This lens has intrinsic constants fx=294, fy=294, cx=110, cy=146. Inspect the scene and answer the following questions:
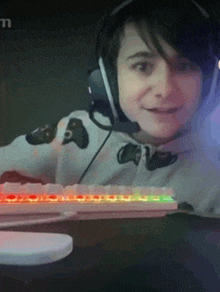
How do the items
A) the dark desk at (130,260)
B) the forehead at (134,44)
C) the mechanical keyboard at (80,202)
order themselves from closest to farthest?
the dark desk at (130,260) → the mechanical keyboard at (80,202) → the forehead at (134,44)

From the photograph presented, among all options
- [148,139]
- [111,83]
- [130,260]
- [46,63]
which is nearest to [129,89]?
[111,83]

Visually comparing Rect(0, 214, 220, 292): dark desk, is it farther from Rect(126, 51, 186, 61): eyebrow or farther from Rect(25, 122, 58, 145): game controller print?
Rect(126, 51, 186, 61): eyebrow

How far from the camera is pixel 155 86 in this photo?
2.82 ft

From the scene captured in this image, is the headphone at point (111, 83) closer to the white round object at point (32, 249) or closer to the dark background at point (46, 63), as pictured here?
the dark background at point (46, 63)

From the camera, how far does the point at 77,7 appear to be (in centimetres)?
89

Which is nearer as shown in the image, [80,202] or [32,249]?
[32,249]

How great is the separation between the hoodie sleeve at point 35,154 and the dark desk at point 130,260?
0.32 metres

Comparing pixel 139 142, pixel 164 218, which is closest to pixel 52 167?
pixel 139 142

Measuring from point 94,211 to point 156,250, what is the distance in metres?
0.20

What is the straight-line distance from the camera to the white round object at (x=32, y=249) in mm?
338

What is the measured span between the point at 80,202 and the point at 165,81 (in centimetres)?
45

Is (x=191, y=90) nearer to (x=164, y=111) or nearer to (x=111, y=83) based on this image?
(x=164, y=111)

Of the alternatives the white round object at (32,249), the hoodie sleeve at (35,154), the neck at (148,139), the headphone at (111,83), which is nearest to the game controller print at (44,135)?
the hoodie sleeve at (35,154)

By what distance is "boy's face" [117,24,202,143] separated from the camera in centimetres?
86
